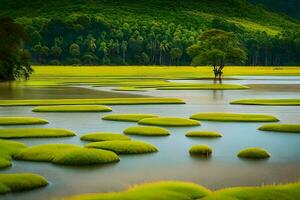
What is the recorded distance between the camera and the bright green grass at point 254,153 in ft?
101

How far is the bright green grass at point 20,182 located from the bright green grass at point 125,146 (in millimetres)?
8018

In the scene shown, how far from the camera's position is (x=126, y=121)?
4741 cm

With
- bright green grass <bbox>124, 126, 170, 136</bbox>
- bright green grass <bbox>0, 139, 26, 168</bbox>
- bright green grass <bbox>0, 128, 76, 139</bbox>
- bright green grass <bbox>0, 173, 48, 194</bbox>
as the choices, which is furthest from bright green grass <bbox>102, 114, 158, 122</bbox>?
bright green grass <bbox>0, 173, 48, 194</bbox>

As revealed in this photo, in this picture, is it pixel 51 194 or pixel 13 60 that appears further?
pixel 13 60

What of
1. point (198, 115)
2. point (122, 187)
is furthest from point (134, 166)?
point (198, 115)

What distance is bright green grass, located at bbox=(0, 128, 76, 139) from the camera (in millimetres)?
37781

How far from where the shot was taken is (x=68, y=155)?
2912 cm

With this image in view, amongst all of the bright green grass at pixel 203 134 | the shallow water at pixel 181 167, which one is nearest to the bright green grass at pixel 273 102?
the shallow water at pixel 181 167

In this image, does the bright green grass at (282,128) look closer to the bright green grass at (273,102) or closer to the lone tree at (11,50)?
the bright green grass at (273,102)

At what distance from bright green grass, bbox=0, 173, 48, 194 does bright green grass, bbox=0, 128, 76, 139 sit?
1341 cm

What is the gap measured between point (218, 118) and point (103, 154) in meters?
20.7

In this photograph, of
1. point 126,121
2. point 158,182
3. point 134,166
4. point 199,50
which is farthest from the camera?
point 199,50

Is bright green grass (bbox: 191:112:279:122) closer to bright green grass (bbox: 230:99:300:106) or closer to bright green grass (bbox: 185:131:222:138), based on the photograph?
bright green grass (bbox: 185:131:222:138)

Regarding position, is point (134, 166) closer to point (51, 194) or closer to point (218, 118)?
point (51, 194)
